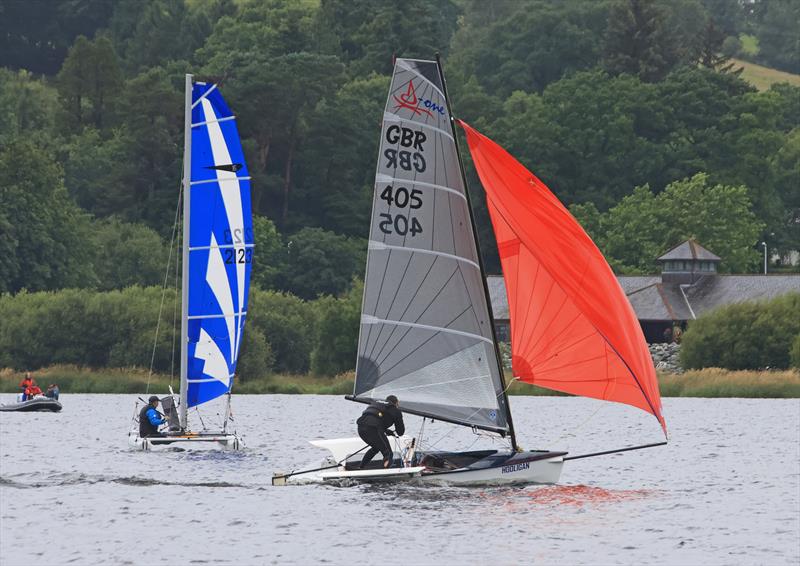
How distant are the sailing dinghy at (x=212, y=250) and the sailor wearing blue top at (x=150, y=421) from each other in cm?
135

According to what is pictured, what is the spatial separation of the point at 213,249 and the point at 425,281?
38.5 ft

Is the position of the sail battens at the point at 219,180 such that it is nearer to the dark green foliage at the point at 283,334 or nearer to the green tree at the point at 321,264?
the dark green foliage at the point at 283,334

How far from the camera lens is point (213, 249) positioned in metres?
41.1

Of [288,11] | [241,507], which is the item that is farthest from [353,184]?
[241,507]

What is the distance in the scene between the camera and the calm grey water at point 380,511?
2611 centimetres

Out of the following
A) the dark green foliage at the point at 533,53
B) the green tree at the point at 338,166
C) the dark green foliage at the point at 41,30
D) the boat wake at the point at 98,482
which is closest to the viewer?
the boat wake at the point at 98,482

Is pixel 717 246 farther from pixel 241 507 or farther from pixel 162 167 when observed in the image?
pixel 241 507

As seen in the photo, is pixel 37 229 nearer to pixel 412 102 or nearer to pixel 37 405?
pixel 37 405

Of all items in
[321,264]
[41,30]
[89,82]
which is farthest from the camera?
[41,30]

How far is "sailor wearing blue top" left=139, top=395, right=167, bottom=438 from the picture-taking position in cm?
3916

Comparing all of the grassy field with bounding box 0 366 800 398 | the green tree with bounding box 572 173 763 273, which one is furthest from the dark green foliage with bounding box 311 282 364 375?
the green tree with bounding box 572 173 763 273

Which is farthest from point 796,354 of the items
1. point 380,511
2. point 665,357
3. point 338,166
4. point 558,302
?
point 338,166

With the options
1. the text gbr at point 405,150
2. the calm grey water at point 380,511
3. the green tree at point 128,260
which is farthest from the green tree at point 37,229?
the text gbr at point 405,150

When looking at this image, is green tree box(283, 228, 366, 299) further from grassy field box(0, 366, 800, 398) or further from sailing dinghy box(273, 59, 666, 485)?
sailing dinghy box(273, 59, 666, 485)
